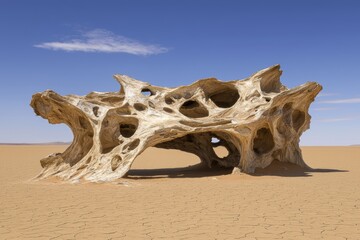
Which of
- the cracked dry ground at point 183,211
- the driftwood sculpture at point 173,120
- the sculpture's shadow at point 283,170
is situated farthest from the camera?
the sculpture's shadow at point 283,170

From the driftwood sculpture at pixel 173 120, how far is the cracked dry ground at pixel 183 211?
2438 millimetres

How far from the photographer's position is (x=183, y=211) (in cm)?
889

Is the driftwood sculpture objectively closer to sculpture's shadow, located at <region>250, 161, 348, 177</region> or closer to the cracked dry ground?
sculpture's shadow, located at <region>250, 161, 348, 177</region>

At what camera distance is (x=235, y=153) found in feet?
67.4

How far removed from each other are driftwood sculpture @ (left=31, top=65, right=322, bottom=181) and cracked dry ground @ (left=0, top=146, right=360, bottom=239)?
244 centimetres

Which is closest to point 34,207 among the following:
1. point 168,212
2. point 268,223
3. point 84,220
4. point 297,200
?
point 84,220

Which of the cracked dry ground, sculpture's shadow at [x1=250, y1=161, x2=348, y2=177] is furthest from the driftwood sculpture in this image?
the cracked dry ground

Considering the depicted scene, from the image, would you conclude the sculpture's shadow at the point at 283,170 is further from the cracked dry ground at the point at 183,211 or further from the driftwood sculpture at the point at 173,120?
the cracked dry ground at the point at 183,211

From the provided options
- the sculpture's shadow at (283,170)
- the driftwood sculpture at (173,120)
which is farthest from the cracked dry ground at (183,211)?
the sculpture's shadow at (283,170)

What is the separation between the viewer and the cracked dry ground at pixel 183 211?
693cm

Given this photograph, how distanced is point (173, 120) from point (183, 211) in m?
A: 7.66

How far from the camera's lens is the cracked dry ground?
22.7ft

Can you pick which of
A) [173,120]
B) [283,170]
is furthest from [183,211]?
[283,170]

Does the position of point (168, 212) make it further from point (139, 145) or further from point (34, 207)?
point (139, 145)
